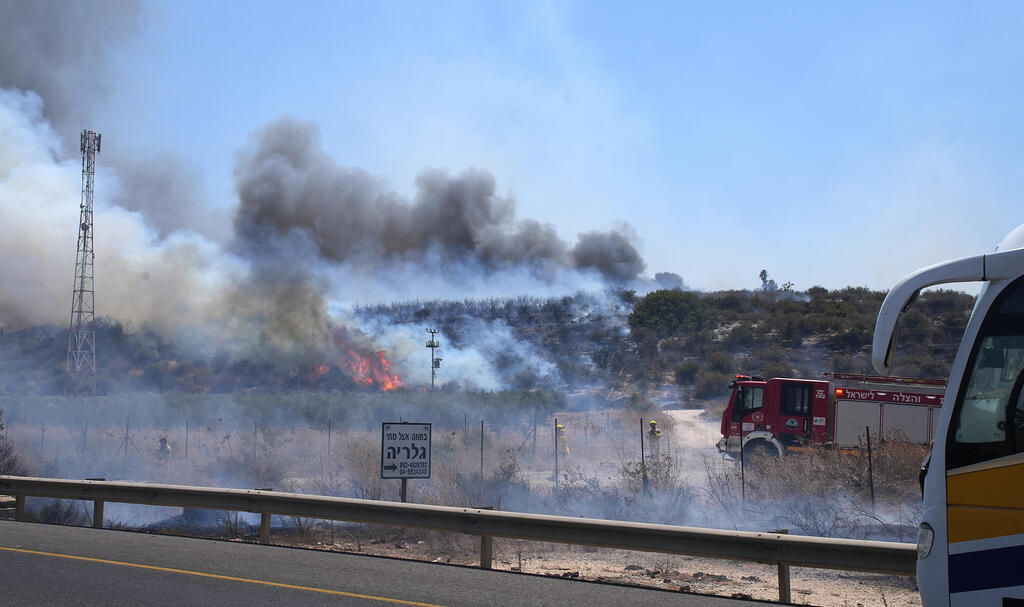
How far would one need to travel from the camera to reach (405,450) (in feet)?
42.1

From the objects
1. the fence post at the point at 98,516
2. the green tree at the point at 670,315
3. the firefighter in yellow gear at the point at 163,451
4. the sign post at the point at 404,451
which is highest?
the green tree at the point at 670,315

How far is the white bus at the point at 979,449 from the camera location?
4.46 m

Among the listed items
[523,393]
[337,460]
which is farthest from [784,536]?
[523,393]

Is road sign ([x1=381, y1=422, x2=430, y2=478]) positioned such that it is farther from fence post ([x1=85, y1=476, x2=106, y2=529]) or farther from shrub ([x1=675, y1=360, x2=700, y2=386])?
shrub ([x1=675, y1=360, x2=700, y2=386])

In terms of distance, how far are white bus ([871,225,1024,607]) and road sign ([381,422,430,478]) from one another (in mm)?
8739

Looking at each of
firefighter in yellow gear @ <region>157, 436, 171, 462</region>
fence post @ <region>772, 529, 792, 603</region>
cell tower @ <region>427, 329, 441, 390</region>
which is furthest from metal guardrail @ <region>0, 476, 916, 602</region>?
cell tower @ <region>427, 329, 441, 390</region>

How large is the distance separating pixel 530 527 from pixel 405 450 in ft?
13.5

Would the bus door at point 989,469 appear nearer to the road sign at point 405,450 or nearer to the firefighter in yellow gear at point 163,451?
the road sign at point 405,450

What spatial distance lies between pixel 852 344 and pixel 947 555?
140ft

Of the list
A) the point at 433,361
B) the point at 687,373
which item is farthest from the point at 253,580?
the point at 687,373

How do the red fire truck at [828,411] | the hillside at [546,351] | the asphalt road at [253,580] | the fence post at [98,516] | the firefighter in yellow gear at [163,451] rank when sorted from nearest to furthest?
the asphalt road at [253,580], the fence post at [98,516], the red fire truck at [828,411], the firefighter in yellow gear at [163,451], the hillside at [546,351]

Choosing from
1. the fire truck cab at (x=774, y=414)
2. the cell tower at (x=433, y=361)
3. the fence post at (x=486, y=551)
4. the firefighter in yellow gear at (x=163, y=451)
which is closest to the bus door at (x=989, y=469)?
the fence post at (x=486, y=551)

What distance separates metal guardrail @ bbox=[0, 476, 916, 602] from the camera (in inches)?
297

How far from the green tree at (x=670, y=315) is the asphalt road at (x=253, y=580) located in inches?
1713
